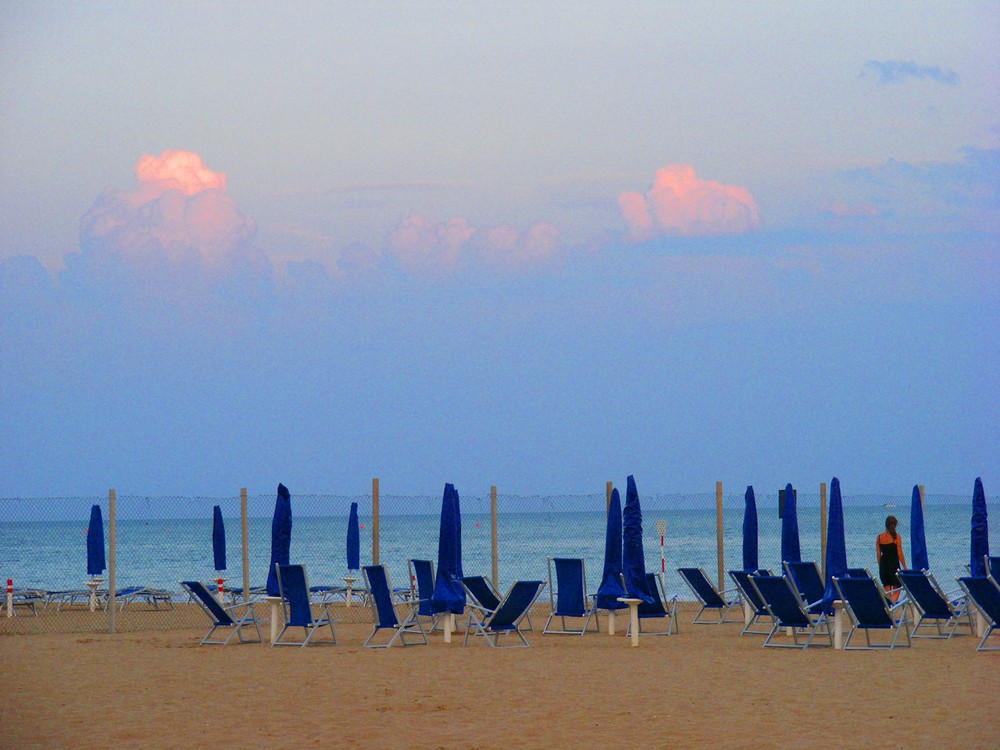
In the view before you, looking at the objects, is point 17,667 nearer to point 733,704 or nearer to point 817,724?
point 733,704

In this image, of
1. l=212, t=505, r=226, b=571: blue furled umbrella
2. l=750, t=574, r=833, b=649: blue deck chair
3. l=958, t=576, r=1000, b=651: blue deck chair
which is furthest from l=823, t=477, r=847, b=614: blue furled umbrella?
l=212, t=505, r=226, b=571: blue furled umbrella

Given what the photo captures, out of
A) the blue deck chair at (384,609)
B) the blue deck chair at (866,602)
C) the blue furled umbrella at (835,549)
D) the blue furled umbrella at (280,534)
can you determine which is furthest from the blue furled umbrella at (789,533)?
the blue furled umbrella at (280,534)

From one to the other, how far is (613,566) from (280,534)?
315cm

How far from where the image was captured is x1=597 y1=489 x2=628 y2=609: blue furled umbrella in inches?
488

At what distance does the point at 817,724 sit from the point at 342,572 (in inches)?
1210

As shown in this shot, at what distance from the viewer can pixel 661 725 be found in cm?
714

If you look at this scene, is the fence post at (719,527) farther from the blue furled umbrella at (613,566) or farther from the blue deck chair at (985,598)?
the blue deck chair at (985,598)

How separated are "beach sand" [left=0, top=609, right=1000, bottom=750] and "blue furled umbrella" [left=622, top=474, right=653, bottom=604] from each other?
19.4 inches

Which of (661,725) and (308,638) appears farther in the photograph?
(308,638)

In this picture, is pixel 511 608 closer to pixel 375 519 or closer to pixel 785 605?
pixel 785 605

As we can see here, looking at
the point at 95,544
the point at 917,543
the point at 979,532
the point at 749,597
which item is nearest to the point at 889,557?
the point at 917,543

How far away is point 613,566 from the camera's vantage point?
12.4m

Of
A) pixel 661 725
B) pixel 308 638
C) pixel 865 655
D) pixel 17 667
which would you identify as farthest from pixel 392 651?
pixel 661 725

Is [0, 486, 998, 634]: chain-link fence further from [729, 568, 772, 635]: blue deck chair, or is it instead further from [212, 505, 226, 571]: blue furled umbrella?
Result: [729, 568, 772, 635]: blue deck chair
